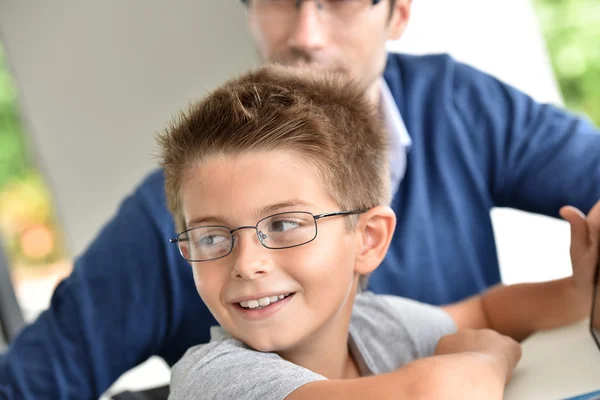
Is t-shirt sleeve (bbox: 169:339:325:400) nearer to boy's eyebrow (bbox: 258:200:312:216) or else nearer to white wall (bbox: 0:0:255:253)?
boy's eyebrow (bbox: 258:200:312:216)

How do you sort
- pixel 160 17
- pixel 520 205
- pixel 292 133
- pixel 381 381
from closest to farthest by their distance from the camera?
pixel 381 381
pixel 292 133
pixel 520 205
pixel 160 17

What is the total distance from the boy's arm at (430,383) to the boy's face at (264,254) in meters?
0.11

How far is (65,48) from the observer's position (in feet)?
6.23

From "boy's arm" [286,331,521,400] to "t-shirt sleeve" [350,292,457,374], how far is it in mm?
182

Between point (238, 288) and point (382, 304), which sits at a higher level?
point (238, 288)

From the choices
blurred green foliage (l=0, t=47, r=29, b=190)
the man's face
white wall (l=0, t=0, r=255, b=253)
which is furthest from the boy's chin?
blurred green foliage (l=0, t=47, r=29, b=190)

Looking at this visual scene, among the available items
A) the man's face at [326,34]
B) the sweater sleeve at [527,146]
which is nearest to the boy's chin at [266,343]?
the man's face at [326,34]

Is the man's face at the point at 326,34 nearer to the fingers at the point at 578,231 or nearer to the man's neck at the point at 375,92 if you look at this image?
the man's neck at the point at 375,92

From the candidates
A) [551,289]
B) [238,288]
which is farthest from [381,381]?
[551,289]

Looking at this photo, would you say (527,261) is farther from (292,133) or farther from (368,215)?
(292,133)

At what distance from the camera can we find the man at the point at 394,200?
1158 mm

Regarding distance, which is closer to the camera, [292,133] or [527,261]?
[292,133]

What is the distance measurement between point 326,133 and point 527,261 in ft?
2.32

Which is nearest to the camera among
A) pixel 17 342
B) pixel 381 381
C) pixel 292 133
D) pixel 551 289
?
pixel 381 381
